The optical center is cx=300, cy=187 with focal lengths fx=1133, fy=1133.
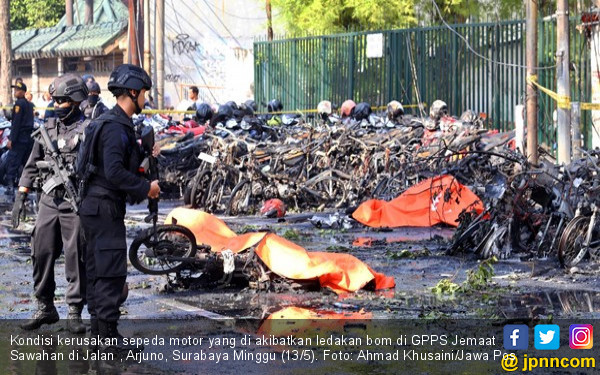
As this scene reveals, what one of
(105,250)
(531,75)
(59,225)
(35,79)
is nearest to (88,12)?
(35,79)

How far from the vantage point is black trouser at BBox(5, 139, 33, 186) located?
74.2ft

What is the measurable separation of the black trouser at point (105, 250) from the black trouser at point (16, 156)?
1531 cm

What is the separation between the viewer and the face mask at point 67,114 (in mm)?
9125

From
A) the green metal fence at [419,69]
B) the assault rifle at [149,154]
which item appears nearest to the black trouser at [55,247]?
the assault rifle at [149,154]

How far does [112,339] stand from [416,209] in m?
8.88

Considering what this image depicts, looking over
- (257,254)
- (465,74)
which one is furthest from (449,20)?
(257,254)

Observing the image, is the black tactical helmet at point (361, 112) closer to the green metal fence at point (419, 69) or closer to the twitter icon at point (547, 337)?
the green metal fence at point (419, 69)

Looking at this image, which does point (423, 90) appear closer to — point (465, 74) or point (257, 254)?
point (465, 74)

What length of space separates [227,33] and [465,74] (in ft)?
76.7

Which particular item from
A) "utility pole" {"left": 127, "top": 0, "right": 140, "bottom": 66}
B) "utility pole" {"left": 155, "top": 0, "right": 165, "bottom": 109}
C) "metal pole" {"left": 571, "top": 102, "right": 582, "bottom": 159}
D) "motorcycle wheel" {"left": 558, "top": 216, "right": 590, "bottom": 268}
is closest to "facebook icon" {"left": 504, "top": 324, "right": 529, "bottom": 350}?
"motorcycle wheel" {"left": 558, "top": 216, "right": 590, "bottom": 268}

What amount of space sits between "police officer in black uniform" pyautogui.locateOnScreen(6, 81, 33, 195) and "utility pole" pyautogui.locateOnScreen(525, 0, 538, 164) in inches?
383

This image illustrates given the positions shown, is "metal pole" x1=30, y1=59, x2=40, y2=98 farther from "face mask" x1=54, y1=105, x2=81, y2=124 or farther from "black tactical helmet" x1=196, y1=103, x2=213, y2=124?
"face mask" x1=54, y1=105, x2=81, y2=124

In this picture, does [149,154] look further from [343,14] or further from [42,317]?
[343,14]

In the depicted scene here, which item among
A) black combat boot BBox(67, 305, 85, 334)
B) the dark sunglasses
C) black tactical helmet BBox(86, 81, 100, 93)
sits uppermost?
black tactical helmet BBox(86, 81, 100, 93)
